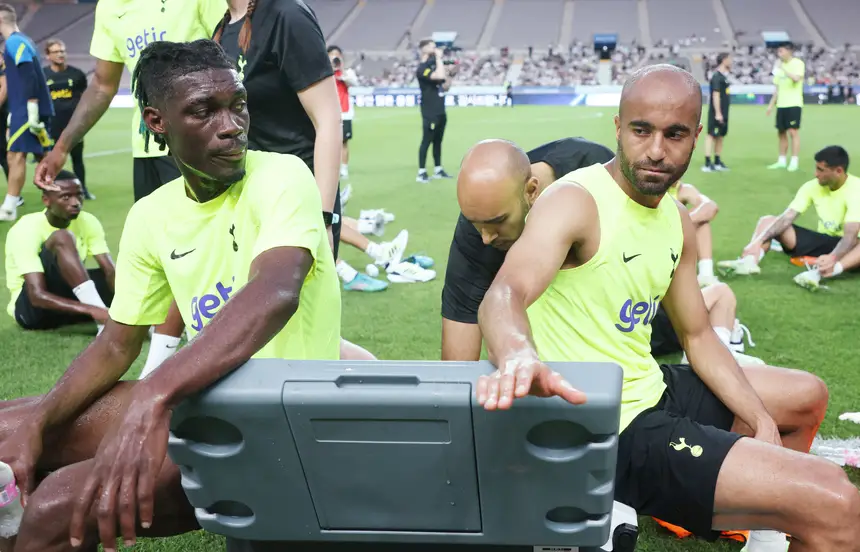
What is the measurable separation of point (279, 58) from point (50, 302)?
336 cm

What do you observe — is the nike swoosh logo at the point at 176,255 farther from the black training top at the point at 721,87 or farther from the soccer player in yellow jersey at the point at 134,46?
the black training top at the point at 721,87

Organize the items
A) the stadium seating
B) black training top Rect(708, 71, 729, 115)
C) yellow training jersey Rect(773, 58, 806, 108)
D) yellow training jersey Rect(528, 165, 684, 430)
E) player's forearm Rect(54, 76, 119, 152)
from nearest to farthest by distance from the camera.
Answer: yellow training jersey Rect(528, 165, 684, 430) → player's forearm Rect(54, 76, 119, 152) → black training top Rect(708, 71, 729, 115) → yellow training jersey Rect(773, 58, 806, 108) → the stadium seating

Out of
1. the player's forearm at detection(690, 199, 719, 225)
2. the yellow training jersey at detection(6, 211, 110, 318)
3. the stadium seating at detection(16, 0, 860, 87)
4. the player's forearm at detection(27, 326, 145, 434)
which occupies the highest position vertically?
the stadium seating at detection(16, 0, 860, 87)

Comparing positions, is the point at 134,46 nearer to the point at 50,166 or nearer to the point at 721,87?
the point at 50,166

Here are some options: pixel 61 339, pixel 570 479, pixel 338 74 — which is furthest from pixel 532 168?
pixel 338 74

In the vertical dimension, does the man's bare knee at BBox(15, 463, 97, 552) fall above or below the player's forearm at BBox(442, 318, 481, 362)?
above

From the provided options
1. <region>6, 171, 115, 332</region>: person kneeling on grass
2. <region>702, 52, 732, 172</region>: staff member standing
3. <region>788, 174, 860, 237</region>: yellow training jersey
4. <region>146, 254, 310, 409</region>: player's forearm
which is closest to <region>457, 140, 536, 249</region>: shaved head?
<region>146, 254, 310, 409</region>: player's forearm

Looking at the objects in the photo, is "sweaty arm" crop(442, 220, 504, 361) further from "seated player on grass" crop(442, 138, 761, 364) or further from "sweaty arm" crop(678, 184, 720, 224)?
"sweaty arm" crop(678, 184, 720, 224)

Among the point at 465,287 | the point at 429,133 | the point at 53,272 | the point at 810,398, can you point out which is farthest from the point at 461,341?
the point at 429,133

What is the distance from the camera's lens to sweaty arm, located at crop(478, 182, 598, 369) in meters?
1.93

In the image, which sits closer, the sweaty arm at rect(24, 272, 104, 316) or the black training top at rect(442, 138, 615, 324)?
the black training top at rect(442, 138, 615, 324)

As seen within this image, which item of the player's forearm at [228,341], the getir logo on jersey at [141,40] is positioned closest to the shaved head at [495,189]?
the player's forearm at [228,341]

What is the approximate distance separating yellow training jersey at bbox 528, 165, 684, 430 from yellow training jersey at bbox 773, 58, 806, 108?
14.2m

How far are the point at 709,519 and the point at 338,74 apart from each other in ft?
41.4
